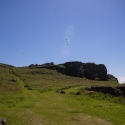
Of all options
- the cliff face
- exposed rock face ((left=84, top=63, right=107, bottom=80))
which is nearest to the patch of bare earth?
the cliff face

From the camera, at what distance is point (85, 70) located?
391 ft

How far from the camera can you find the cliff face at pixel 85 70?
114938mm

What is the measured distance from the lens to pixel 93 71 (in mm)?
121938

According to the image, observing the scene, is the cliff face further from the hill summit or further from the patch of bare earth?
the patch of bare earth

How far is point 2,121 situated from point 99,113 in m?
11.4

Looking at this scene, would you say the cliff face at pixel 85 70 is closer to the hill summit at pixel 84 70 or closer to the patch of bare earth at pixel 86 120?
the hill summit at pixel 84 70

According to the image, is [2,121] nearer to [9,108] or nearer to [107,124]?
[9,108]

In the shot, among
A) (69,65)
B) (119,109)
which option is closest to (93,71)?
(69,65)

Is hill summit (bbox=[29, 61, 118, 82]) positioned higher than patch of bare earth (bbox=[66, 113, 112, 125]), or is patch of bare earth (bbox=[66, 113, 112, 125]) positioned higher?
hill summit (bbox=[29, 61, 118, 82])

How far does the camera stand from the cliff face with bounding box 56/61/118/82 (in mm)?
114938

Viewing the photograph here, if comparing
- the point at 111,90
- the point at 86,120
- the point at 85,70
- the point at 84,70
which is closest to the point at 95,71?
the point at 85,70

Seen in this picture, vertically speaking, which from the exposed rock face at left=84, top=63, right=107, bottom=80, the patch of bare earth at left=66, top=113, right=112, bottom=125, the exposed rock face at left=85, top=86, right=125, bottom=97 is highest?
the exposed rock face at left=84, top=63, right=107, bottom=80

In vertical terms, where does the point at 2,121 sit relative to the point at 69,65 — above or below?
below

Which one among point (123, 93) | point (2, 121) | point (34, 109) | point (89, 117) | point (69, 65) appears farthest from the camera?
point (69, 65)
